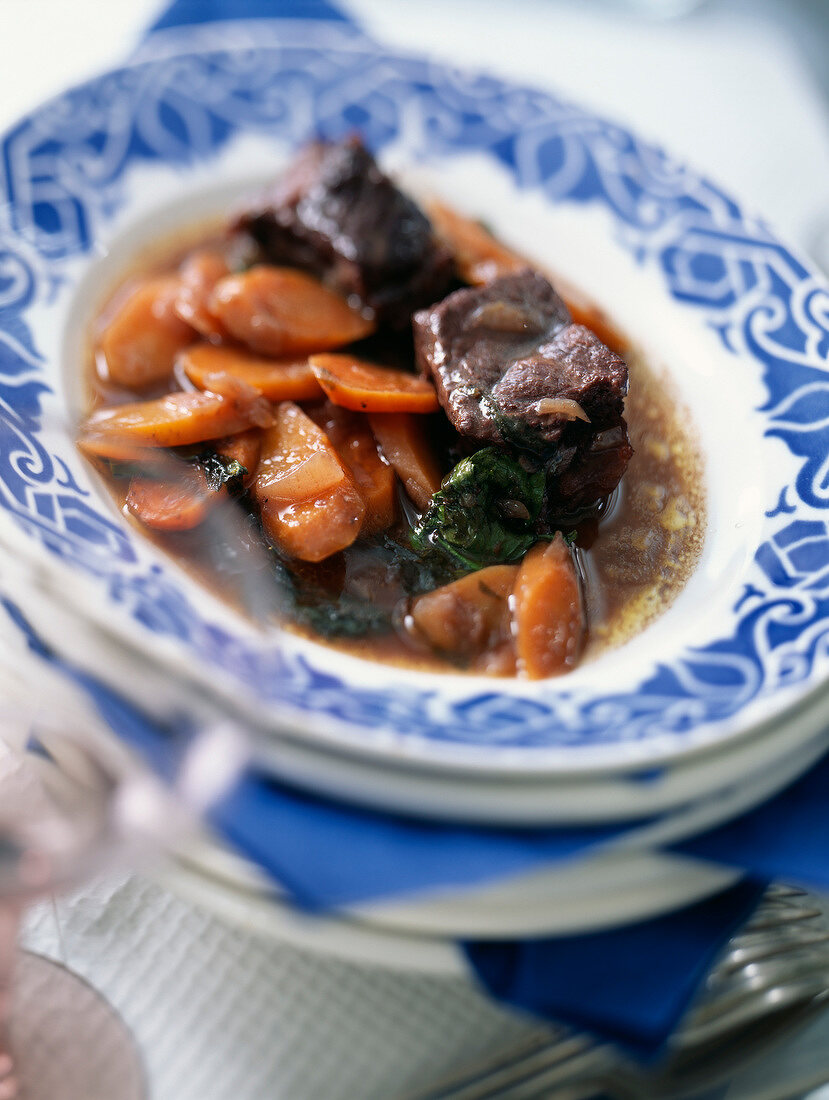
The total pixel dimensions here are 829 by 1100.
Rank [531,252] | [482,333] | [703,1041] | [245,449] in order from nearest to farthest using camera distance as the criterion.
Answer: [703,1041] < [245,449] < [482,333] < [531,252]

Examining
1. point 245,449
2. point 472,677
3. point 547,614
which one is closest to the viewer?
point 472,677

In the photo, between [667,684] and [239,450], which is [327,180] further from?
[667,684]

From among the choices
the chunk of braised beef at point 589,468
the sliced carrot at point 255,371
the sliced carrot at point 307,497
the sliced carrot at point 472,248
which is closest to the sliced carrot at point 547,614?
the chunk of braised beef at point 589,468

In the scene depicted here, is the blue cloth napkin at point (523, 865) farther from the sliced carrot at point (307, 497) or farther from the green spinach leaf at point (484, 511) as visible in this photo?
the green spinach leaf at point (484, 511)

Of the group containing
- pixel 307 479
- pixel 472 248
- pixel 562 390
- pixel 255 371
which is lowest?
pixel 307 479

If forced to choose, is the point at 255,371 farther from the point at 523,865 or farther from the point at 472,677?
the point at 523,865

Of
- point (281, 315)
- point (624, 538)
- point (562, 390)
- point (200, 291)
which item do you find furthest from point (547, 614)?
point (200, 291)
